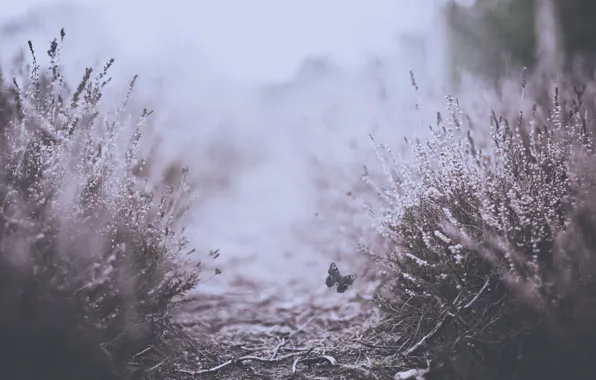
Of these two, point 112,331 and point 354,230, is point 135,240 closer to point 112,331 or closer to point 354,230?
point 112,331

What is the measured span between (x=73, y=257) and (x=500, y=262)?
1368 mm

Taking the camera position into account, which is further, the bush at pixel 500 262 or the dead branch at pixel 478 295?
the dead branch at pixel 478 295

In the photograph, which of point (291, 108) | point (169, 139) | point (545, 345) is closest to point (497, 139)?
point (545, 345)

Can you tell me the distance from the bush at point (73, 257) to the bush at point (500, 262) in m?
0.89

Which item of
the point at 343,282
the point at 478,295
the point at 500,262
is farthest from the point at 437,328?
the point at 343,282

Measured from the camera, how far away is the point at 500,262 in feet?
5.32

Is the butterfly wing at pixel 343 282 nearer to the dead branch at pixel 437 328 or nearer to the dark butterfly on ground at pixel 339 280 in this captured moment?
the dark butterfly on ground at pixel 339 280

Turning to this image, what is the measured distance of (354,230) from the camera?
3.45 m

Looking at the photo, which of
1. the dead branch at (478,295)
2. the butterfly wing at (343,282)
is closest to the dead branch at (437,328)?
the dead branch at (478,295)

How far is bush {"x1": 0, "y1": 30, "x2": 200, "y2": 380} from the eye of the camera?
127 centimetres

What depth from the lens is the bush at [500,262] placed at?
1.34m

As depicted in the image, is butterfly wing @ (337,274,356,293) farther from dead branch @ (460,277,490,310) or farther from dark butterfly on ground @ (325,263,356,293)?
dead branch @ (460,277,490,310)

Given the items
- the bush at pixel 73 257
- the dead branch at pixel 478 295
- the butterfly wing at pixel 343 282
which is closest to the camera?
the bush at pixel 73 257

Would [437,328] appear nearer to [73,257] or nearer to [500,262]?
[500,262]
